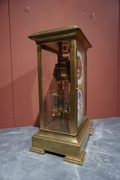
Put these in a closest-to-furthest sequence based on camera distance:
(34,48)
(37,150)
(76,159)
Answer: (76,159), (37,150), (34,48)

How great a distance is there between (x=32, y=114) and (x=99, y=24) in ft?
3.86

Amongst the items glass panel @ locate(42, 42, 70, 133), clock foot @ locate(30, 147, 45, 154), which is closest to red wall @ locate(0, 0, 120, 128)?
glass panel @ locate(42, 42, 70, 133)

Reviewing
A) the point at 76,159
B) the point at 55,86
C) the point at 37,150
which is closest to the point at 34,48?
the point at 55,86

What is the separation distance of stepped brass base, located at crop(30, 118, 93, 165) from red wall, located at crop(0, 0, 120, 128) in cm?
46

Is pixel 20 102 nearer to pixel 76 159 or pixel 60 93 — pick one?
pixel 60 93

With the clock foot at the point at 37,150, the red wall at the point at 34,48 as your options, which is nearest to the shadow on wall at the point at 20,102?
the red wall at the point at 34,48

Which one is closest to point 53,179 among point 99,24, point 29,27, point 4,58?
point 4,58

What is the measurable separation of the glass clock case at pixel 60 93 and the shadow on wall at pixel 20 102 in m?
0.31

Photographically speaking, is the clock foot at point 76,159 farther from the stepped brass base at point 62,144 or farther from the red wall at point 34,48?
the red wall at point 34,48

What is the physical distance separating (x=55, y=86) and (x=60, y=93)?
8cm

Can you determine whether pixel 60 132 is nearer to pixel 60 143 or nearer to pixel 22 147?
pixel 60 143

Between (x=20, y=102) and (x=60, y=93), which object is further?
(x=20, y=102)

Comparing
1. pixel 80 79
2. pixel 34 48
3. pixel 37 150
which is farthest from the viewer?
pixel 34 48

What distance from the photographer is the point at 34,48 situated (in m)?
1.18
